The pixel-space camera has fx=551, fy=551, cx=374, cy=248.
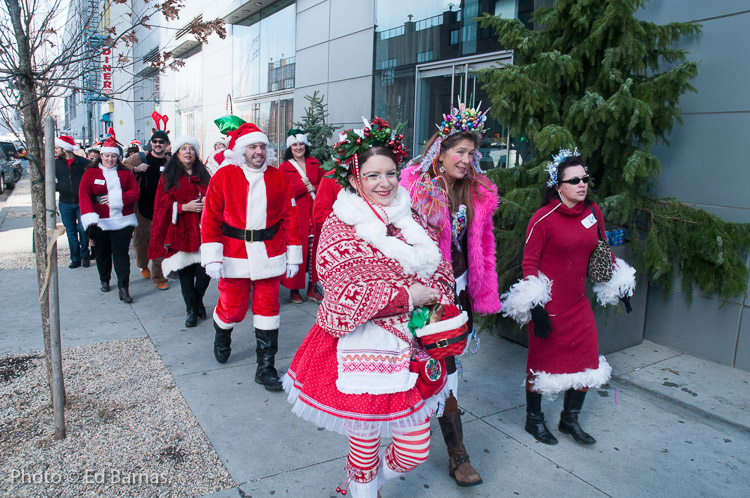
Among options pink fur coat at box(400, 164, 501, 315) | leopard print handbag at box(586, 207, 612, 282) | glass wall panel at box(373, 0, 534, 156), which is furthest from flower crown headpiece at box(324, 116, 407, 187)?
glass wall panel at box(373, 0, 534, 156)

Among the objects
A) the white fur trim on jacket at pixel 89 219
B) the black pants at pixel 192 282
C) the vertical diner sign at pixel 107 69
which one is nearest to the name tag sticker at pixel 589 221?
the vertical diner sign at pixel 107 69

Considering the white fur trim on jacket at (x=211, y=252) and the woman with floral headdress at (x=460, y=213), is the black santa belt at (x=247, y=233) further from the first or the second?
the woman with floral headdress at (x=460, y=213)

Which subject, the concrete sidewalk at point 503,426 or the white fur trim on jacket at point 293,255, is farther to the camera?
the white fur trim on jacket at point 293,255

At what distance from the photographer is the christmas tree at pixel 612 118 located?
4438 millimetres

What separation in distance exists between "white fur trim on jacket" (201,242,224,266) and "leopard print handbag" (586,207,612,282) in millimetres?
2773

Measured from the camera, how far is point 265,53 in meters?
14.5

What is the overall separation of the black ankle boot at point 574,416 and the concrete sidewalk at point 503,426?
0.06 meters

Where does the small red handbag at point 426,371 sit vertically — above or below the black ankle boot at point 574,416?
above

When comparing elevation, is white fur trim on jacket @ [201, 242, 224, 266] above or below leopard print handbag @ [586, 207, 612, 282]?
below

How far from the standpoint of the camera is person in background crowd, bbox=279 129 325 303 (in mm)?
6961

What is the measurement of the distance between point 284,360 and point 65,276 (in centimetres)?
495

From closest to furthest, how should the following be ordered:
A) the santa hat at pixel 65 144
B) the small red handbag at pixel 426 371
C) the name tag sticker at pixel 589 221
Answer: the small red handbag at pixel 426 371 → the name tag sticker at pixel 589 221 → the santa hat at pixel 65 144

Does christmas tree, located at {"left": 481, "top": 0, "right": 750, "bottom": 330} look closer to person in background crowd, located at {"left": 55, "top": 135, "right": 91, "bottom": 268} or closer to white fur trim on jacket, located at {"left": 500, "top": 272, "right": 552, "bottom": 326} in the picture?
white fur trim on jacket, located at {"left": 500, "top": 272, "right": 552, "bottom": 326}

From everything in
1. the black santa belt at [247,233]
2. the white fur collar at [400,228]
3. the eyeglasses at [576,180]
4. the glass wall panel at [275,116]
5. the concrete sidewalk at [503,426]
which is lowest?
the concrete sidewalk at [503,426]
